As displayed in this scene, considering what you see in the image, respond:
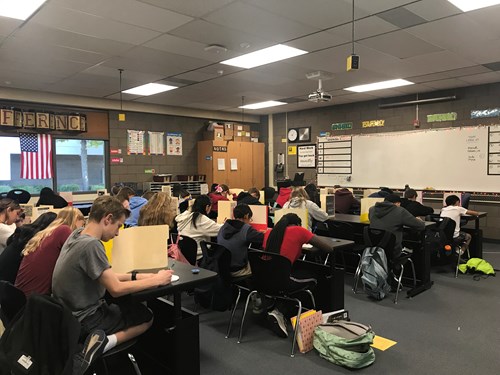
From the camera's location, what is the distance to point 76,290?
202 centimetres

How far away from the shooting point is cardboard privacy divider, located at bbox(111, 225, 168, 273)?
2.49m

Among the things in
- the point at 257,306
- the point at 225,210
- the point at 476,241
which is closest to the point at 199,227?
the point at 257,306

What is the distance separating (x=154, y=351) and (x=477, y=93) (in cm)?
688

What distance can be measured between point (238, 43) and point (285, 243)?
2374 mm

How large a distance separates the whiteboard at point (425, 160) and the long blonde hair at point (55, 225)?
6597 millimetres

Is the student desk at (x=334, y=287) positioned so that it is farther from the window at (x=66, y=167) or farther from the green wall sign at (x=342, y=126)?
the window at (x=66, y=167)

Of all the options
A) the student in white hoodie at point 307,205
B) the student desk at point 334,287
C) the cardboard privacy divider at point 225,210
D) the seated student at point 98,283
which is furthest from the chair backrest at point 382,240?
the seated student at point 98,283

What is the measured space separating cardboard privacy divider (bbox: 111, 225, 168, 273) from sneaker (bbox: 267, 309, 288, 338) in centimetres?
116

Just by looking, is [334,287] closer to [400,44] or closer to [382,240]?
[382,240]

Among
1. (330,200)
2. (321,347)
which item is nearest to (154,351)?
(321,347)

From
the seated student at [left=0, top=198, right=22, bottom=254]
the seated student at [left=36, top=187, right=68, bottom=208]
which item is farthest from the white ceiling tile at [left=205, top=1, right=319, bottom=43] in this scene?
the seated student at [left=36, top=187, right=68, bottom=208]

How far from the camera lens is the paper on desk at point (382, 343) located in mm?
3045


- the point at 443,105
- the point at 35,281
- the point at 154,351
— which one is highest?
the point at 443,105

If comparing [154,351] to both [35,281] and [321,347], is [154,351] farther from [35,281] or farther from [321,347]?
[321,347]
